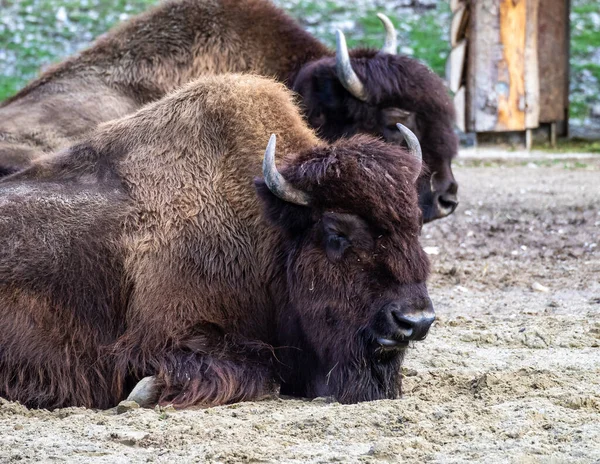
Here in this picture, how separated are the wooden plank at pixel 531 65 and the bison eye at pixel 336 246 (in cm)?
1008

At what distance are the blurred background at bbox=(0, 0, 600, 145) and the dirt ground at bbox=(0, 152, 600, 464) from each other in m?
11.0

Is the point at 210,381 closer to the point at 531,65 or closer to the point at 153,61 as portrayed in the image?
the point at 153,61

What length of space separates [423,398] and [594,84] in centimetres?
1365

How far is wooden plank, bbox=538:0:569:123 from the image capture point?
619 inches

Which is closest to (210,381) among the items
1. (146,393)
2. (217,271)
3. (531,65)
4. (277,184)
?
(146,393)

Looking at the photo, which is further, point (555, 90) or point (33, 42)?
point (33, 42)

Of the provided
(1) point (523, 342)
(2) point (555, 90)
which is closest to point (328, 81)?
(1) point (523, 342)

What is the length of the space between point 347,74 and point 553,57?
8.71m

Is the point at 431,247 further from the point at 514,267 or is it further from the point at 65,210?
the point at 65,210

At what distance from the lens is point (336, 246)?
16.0 feet

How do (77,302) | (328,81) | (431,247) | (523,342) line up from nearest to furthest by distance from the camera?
(77,302)
(523,342)
(328,81)
(431,247)

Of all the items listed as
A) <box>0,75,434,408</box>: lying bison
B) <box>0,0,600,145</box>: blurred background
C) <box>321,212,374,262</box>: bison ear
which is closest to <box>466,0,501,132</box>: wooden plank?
<box>0,0,600,145</box>: blurred background

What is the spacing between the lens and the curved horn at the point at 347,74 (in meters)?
8.09

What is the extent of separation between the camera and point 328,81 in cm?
832
